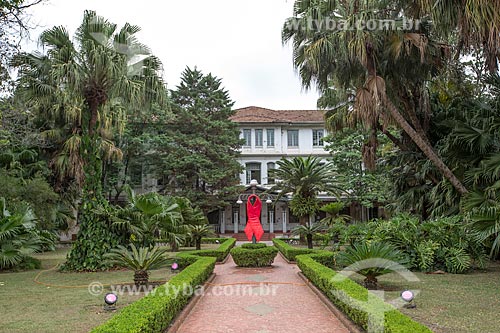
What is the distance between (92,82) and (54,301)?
723 centimetres

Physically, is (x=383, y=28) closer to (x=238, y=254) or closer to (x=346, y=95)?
(x=346, y=95)

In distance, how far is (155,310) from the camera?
5793mm

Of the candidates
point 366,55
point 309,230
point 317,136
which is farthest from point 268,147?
point 366,55

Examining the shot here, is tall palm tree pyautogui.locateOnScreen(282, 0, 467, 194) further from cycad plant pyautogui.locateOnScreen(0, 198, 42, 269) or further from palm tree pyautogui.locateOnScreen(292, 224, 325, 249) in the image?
cycad plant pyautogui.locateOnScreen(0, 198, 42, 269)

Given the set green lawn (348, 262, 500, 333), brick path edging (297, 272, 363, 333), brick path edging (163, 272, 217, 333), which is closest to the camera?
brick path edging (297, 272, 363, 333)

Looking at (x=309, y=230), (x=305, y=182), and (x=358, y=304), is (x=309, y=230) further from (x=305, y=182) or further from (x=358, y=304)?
(x=358, y=304)

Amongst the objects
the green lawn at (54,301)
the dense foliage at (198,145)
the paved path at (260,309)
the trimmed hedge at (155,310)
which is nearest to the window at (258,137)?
the dense foliage at (198,145)

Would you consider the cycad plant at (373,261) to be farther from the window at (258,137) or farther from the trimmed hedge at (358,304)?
the window at (258,137)

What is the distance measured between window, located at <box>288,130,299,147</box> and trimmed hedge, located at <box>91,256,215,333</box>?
29.6 meters

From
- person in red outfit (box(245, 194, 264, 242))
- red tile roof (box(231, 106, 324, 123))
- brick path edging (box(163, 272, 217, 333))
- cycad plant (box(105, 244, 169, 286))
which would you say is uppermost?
red tile roof (box(231, 106, 324, 123))

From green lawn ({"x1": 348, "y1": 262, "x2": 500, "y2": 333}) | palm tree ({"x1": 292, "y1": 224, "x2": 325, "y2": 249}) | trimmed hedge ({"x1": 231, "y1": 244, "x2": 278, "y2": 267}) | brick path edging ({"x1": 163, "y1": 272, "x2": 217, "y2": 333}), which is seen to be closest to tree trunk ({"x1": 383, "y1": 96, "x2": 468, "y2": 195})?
green lawn ({"x1": 348, "y1": 262, "x2": 500, "y2": 333})

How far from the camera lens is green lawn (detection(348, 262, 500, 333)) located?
21.6 feet

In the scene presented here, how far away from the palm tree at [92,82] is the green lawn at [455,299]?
8175mm

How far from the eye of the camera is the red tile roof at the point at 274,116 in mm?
37750
